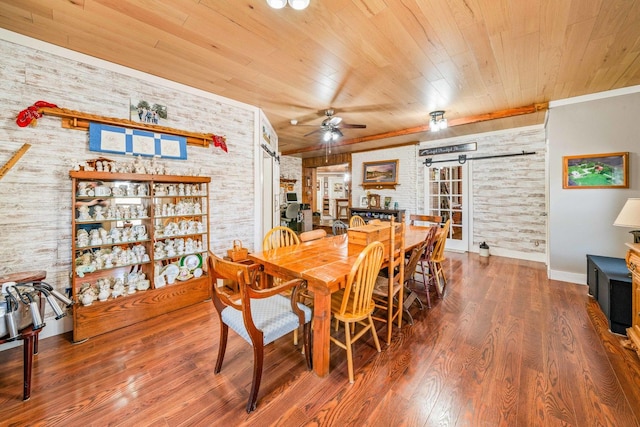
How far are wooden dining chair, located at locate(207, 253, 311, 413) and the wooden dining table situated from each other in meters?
0.11

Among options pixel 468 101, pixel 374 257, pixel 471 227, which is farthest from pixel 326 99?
pixel 471 227

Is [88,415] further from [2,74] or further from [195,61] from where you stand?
[195,61]

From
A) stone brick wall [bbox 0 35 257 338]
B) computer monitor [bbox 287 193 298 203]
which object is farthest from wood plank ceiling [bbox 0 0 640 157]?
computer monitor [bbox 287 193 298 203]

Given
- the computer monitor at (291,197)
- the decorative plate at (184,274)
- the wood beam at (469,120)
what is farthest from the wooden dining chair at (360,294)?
the computer monitor at (291,197)

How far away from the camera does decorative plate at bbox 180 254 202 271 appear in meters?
2.91

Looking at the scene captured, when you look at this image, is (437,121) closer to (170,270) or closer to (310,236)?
(310,236)

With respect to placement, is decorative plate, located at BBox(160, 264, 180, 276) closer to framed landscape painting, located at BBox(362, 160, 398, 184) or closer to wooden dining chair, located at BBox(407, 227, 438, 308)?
wooden dining chair, located at BBox(407, 227, 438, 308)

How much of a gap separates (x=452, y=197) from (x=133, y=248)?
19.6ft

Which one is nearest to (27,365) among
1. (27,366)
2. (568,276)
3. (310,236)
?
(27,366)

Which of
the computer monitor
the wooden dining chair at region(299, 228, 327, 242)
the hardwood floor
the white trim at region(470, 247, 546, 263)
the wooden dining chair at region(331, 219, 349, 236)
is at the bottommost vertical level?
the hardwood floor

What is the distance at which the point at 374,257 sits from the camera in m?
1.79

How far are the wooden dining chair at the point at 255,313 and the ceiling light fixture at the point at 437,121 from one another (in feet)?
11.5

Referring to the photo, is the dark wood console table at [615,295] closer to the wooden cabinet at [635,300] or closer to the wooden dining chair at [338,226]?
the wooden cabinet at [635,300]

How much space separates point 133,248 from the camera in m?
2.59
